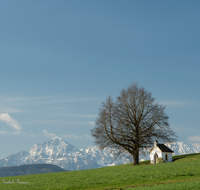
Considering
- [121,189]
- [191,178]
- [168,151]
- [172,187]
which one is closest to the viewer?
[172,187]

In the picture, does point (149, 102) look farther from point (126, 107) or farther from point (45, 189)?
point (45, 189)

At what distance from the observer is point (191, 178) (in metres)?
27.2

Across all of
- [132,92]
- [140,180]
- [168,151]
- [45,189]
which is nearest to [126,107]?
[132,92]

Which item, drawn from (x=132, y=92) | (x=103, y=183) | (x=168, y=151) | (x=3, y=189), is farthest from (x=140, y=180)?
(x=168, y=151)

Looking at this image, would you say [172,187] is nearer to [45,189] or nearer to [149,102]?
[45,189]

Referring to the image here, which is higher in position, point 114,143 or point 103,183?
point 114,143

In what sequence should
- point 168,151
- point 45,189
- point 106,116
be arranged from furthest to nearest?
point 168,151 < point 106,116 < point 45,189

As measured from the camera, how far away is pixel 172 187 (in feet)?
70.4

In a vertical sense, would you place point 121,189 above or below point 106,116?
below

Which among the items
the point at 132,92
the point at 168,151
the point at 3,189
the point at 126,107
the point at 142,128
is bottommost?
the point at 3,189

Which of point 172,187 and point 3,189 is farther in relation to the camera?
point 3,189

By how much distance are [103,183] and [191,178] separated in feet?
32.4

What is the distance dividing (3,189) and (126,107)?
3526cm

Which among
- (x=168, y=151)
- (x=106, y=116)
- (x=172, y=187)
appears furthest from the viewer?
(x=168, y=151)
